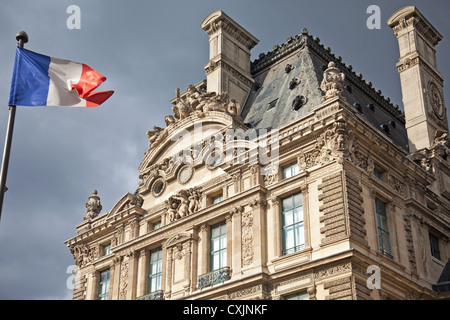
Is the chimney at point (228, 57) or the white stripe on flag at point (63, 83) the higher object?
the chimney at point (228, 57)

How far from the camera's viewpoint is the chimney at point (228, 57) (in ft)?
126

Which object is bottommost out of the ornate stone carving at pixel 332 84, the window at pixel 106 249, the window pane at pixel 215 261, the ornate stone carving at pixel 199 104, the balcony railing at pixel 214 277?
the balcony railing at pixel 214 277

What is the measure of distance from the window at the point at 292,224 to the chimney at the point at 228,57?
10418 mm

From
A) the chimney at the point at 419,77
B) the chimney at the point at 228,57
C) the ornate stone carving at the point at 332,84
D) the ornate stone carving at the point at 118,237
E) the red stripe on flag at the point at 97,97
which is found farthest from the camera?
the chimney at the point at 228,57

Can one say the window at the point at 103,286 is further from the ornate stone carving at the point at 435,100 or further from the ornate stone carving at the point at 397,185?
the ornate stone carving at the point at 435,100

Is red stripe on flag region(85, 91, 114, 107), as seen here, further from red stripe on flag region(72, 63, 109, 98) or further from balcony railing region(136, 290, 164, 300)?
balcony railing region(136, 290, 164, 300)

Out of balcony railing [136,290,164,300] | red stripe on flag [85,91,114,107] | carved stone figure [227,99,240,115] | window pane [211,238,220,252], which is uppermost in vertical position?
carved stone figure [227,99,240,115]

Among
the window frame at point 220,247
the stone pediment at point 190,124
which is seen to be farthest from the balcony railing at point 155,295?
the stone pediment at point 190,124

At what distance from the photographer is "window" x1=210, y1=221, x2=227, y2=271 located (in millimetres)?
30203

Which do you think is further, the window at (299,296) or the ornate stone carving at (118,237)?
the ornate stone carving at (118,237)

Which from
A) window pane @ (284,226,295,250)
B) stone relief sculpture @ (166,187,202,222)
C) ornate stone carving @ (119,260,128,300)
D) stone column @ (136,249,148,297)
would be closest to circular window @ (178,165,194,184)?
stone relief sculpture @ (166,187,202,222)

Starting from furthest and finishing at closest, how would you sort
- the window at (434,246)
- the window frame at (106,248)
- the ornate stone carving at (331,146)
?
the window frame at (106,248) < the window at (434,246) < the ornate stone carving at (331,146)

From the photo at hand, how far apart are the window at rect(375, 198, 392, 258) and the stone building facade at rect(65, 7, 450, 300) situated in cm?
7
